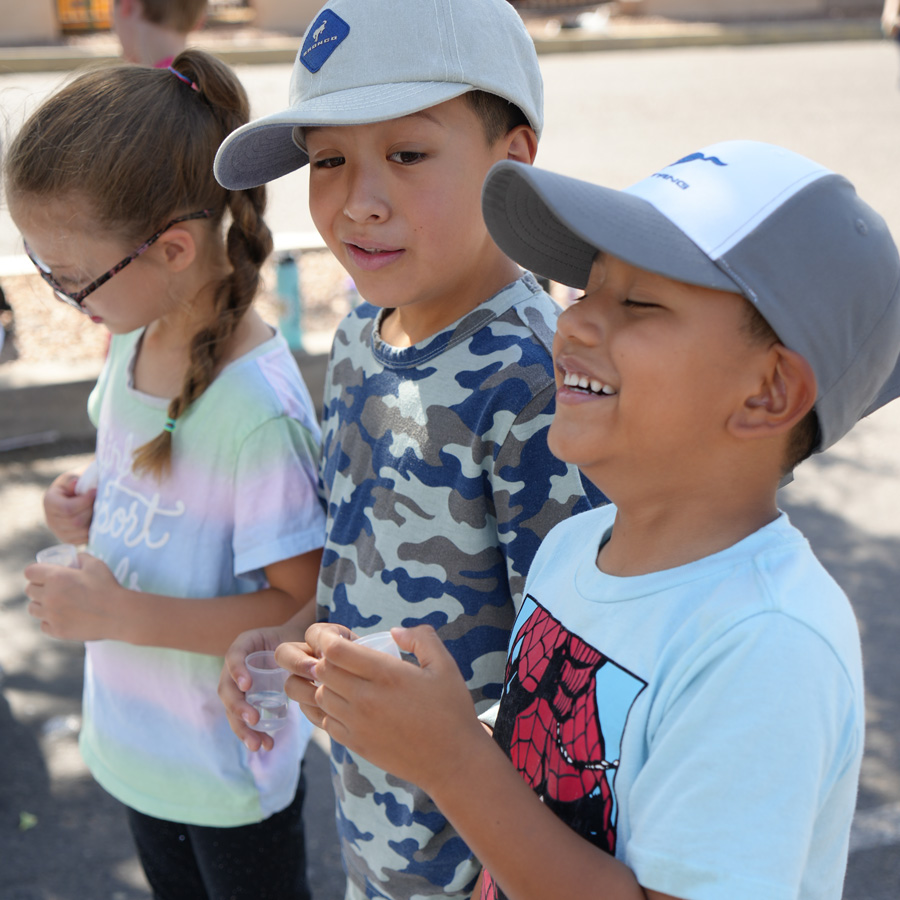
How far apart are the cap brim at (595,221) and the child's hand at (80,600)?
1135 mm

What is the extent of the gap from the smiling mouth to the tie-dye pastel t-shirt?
88 centimetres

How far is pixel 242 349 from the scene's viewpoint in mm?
2123

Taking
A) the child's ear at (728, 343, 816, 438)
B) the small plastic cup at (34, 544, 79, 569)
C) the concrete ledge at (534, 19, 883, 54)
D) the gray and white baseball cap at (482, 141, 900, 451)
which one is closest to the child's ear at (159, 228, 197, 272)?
the small plastic cup at (34, 544, 79, 569)

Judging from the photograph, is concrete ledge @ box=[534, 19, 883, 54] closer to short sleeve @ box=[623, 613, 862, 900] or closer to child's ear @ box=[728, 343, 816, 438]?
child's ear @ box=[728, 343, 816, 438]

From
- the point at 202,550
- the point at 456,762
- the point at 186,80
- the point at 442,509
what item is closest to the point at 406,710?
the point at 456,762

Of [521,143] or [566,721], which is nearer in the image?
[566,721]

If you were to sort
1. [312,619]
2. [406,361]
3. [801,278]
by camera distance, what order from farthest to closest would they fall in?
[312,619]
[406,361]
[801,278]

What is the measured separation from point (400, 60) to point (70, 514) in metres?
1.29

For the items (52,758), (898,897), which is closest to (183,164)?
(52,758)

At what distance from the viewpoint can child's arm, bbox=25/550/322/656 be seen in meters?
2.01

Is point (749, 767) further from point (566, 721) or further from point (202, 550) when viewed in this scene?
point (202, 550)

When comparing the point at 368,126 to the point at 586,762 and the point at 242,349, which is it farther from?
the point at 586,762

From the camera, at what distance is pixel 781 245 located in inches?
44.3

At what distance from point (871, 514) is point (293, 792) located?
3651 mm
